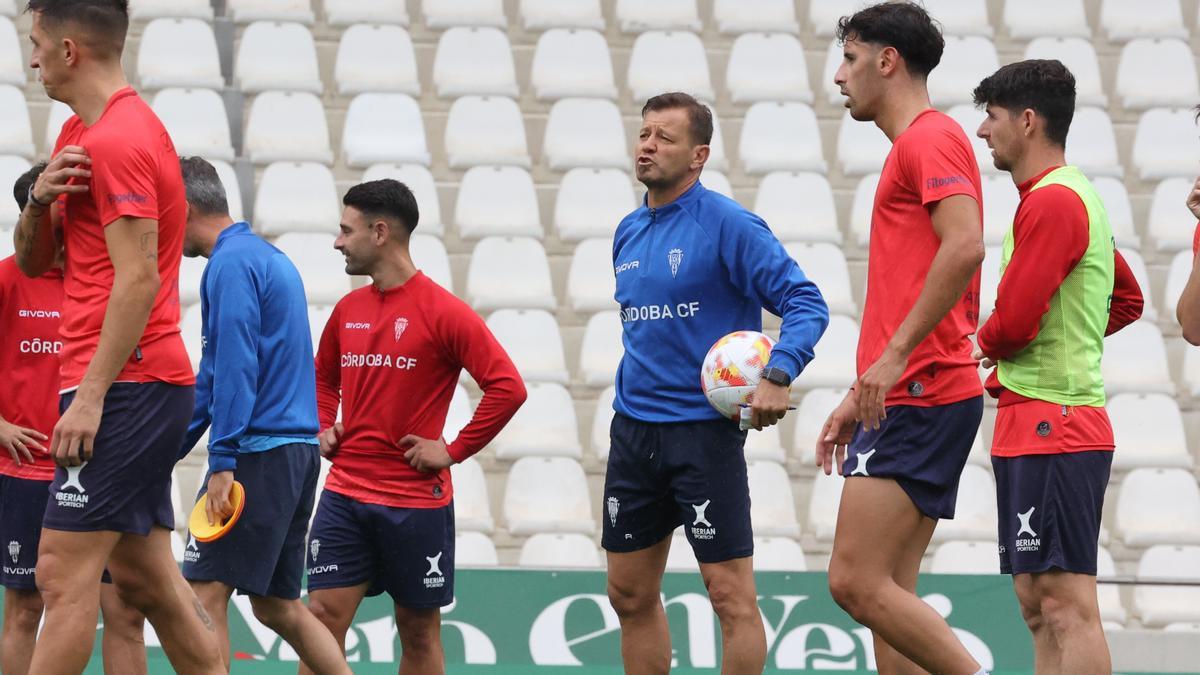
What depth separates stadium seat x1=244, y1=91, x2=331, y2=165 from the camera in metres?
10.4

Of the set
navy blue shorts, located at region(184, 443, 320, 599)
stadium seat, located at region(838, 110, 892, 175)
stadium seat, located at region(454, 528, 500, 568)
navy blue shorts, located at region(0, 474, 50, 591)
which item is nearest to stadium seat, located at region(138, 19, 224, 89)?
Result: stadium seat, located at region(454, 528, 500, 568)

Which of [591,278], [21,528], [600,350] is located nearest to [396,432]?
[21,528]

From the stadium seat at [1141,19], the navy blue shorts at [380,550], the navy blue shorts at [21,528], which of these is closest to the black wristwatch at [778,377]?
the navy blue shorts at [380,550]

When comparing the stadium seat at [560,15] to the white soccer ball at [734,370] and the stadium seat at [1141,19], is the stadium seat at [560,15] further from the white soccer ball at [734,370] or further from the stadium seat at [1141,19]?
the white soccer ball at [734,370]

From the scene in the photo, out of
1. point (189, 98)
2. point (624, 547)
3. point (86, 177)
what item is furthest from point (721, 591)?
point (189, 98)

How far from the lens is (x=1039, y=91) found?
519cm

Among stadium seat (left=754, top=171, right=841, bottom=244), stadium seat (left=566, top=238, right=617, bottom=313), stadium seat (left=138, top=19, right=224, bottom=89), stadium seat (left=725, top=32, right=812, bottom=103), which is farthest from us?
stadium seat (left=725, top=32, right=812, bottom=103)

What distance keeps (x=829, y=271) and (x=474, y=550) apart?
2.87 m

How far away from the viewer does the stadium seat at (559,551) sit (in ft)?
27.6

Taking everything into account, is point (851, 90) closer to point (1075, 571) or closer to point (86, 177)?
point (1075, 571)

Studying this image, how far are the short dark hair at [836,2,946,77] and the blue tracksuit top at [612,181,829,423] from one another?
0.85m

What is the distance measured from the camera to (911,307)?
480 cm

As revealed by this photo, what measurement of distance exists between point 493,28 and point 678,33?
Answer: 126cm

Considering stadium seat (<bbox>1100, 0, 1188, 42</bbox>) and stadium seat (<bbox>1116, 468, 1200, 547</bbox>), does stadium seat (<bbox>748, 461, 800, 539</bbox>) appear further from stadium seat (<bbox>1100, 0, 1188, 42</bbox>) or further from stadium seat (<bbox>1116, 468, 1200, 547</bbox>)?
stadium seat (<bbox>1100, 0, 1188, 42</bbox>)
